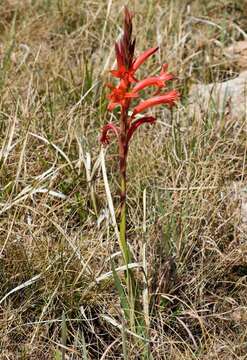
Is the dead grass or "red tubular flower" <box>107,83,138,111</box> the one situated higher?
"red tubular flower" <box>107,83,138,111</box>

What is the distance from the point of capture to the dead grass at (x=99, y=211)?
246cm

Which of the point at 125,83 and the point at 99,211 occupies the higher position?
the point at 125,83

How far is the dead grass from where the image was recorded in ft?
8.05

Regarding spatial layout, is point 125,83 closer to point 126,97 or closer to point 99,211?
point 126,97

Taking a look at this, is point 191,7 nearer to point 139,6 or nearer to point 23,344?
point 139,6

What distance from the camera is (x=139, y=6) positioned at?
161 inches

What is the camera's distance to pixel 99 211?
2896 millimetres

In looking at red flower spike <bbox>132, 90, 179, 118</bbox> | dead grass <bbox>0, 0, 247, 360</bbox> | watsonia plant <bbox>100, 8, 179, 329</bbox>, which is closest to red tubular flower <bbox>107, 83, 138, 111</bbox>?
watsonia plant <bbox>100, 8, 179, 329</bbox>

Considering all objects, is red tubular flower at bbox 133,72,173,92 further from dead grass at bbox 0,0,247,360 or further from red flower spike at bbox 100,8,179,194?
dead grass at bbox 0,0,247,360

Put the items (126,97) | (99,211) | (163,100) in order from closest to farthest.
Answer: (126,97)
(163,100)
(99,211)

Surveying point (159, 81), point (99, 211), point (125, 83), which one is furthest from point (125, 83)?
point (99, 211)

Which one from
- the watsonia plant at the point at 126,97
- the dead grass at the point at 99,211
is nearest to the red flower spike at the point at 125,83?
the watsonia plant at the point at 126,97

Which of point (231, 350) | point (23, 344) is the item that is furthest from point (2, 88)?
point (231, 350)

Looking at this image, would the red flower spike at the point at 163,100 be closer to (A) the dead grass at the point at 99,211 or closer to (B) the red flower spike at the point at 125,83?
(B) the red flower spike at the point at 125,83
